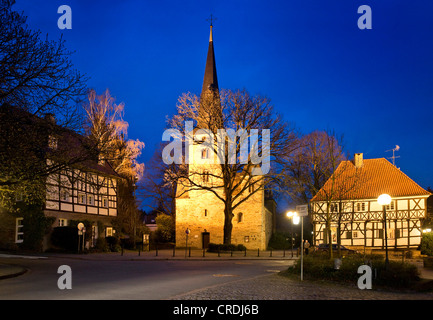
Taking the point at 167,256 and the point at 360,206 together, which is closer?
the point at 167,256

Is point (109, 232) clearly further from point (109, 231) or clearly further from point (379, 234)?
point (379, 234)

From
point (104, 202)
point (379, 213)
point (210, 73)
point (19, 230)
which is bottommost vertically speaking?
point (19, 230)

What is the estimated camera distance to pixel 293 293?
1225 cm

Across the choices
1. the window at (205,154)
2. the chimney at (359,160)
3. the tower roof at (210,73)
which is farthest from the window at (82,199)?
the chimney at (359,160)

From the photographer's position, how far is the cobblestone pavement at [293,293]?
37.3 feet

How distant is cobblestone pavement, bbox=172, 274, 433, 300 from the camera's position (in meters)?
11.4

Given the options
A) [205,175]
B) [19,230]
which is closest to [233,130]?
[205,175]

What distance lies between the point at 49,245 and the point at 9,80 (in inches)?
880

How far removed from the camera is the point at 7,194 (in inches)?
784

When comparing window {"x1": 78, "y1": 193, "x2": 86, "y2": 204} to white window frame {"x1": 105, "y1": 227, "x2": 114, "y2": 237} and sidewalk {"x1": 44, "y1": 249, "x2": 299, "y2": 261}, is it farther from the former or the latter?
sidewalk {"x1": 44, "y1": 249, "x2": 299, "y2": 261}

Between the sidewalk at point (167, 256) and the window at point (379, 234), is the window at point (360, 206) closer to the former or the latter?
the window at point (379, 234)

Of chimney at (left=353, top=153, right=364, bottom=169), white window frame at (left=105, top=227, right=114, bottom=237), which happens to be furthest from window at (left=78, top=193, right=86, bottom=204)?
chimney at (left=353, top=153, right=364, bottom=169)

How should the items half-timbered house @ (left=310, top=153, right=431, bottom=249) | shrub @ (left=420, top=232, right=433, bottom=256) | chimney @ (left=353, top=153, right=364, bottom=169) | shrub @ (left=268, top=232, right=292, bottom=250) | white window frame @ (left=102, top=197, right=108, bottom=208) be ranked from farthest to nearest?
1. shrub @ (left=268, top=232, right=292, bottom=250)
2. chimney @ (left=353, top=153, right=364, bottom=169)
3. white window frame @ (left=102, top=197, right=108, bottom=208)
4. half-timbered house @ (left=310, top=153, right=431, bottom=249)
5. shrub @ (left=420, top=232, right=433, bottom=256)
